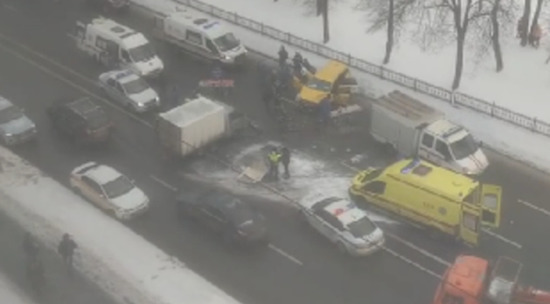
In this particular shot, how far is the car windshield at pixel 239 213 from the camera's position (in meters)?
36.2

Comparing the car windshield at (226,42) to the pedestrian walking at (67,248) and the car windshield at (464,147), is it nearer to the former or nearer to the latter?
the car windshield at (464,147)

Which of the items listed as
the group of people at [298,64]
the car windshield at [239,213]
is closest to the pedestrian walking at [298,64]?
the group of people at [298,64]

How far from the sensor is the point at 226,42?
165 feet

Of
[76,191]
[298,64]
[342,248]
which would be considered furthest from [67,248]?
[298,64]

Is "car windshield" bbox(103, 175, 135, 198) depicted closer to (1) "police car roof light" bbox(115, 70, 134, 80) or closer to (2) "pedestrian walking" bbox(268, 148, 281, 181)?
(2) "pedestrian walking" bbox(268, 148, 281, 181)

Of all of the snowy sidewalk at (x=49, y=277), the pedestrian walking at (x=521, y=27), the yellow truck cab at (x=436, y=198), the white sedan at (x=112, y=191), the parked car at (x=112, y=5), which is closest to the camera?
the snowy sidewalk at (x=49, y=277)

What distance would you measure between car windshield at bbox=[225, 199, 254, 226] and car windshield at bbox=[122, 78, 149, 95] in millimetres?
11783

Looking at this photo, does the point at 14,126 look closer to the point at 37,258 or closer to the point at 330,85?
the point at 37,258

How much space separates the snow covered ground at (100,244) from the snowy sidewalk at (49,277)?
1.55 feet

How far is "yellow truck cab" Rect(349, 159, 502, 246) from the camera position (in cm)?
3581

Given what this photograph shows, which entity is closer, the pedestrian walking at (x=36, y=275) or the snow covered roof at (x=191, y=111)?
the pedestrian walking at (x=36, y=275)

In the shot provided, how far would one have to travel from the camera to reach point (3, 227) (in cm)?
3816

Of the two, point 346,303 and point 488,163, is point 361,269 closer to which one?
point 346,303

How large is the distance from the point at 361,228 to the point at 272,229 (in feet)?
13.7
